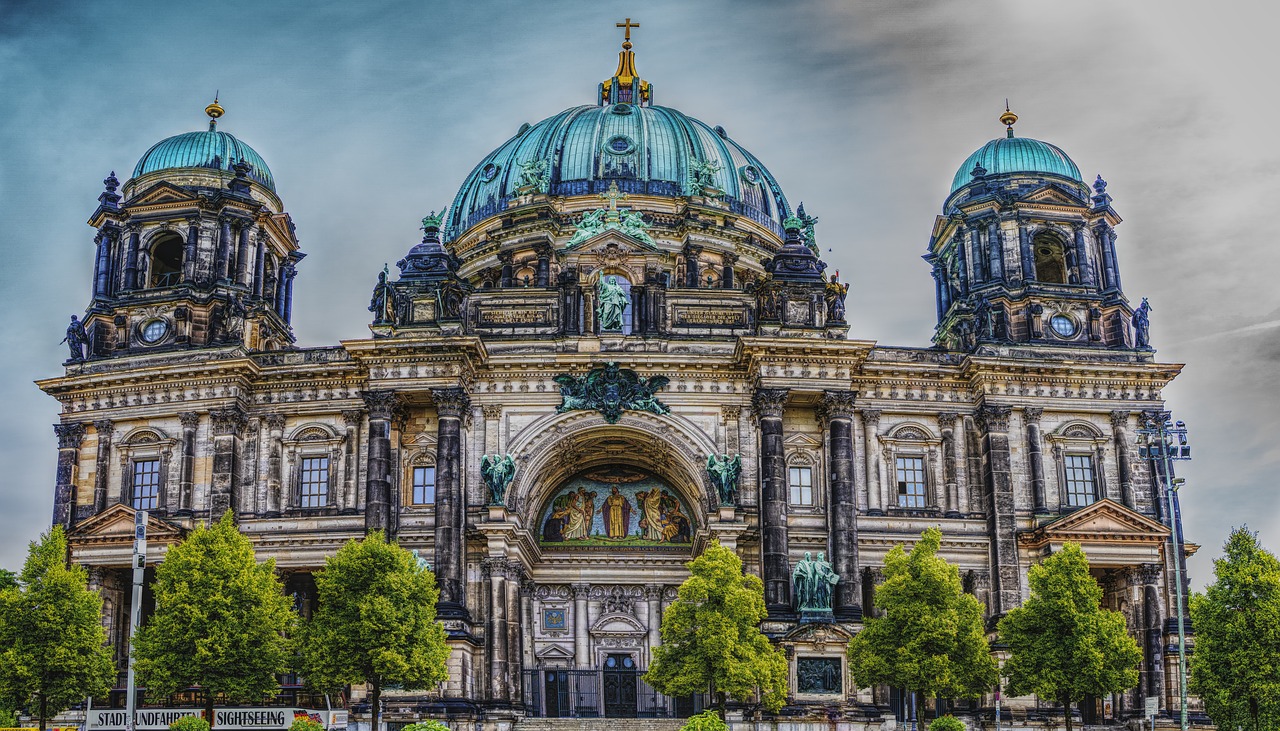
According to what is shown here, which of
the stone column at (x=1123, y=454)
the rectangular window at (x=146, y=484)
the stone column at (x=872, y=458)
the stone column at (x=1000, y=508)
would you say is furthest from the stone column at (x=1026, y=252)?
the rectangular window at (x=146, y=484)

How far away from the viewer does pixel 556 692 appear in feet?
171

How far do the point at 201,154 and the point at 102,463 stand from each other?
13459mm

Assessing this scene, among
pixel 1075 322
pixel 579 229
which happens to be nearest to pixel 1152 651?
pixel 1075 322

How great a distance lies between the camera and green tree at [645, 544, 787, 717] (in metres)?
40.7

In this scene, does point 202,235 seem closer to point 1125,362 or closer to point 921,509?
point 921,509

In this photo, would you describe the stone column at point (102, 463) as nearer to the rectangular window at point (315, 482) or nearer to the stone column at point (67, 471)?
the stone column at point (67, 471)

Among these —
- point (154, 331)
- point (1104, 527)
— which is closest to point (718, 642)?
point (1104, 527)

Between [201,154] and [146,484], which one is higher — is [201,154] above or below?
above

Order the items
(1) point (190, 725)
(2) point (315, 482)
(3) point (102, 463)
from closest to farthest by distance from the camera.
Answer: (1) point (190, 725) → (3) point (102, 463) → (2) point (315, 482)

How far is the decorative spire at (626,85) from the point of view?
7194cm

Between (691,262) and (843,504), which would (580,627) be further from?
(691,262)

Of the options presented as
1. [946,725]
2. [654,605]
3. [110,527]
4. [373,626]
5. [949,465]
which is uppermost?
[949,465]

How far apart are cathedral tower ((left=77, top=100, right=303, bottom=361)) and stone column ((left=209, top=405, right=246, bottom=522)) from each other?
299 cm

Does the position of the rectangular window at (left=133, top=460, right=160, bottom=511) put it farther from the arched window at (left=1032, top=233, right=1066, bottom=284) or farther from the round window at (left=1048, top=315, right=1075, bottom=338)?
the arched window at (left=1032, top=233, right=1066, bottom=284)
